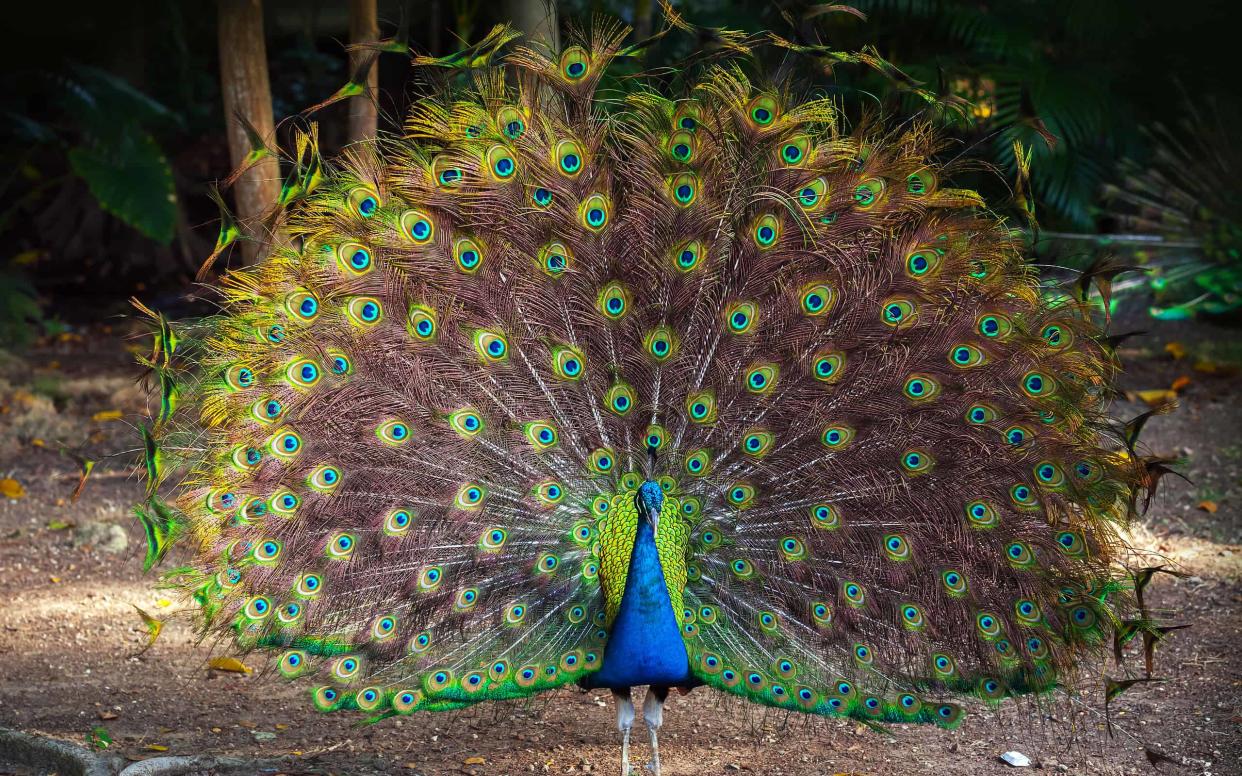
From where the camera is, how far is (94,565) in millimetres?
6492

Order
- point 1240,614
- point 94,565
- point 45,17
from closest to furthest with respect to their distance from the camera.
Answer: point 1240,614 < point 94,565 < point 45,17

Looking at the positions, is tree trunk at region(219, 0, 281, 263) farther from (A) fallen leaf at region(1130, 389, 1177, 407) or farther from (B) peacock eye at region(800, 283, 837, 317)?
(A) fallen leaf at region(1130, 389, 1177, 407)

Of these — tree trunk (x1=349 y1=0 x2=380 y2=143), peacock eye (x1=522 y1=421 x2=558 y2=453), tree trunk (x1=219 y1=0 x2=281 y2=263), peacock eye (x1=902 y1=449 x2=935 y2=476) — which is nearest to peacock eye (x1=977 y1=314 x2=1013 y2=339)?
peacock eye (x1=902 y1=449 x2=935 y2=476)

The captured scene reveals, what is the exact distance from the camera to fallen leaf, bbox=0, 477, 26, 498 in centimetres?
744

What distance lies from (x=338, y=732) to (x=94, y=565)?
2397 millimetres

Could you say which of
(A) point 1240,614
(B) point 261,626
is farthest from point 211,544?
(A) point 1240,614

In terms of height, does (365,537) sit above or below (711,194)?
below

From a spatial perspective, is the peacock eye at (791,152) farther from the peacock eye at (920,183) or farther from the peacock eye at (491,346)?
the peacock eye at (491,346)

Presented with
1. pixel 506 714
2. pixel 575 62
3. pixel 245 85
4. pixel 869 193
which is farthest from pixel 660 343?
pixel 245 85

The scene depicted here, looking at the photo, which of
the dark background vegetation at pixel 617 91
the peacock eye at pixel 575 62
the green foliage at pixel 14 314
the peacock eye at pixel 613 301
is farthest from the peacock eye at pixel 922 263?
the green foliage at pixel 14 314

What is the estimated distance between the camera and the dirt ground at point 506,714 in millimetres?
4586

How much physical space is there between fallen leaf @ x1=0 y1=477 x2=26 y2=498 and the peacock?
12.3 feet

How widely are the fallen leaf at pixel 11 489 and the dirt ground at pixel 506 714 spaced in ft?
1.72

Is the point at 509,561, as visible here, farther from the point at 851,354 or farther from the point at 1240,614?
the point at 1240,614
